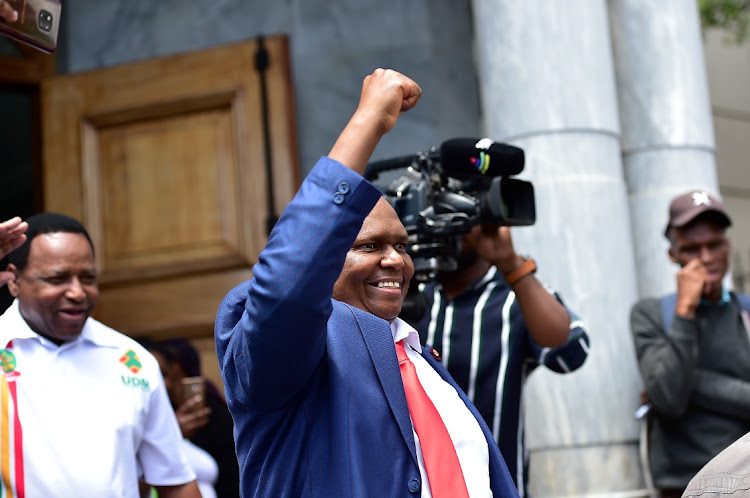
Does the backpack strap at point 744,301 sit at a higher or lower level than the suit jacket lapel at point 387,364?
higher

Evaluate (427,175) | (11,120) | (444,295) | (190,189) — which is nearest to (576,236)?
(444,295)

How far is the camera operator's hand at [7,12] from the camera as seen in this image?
230 cm

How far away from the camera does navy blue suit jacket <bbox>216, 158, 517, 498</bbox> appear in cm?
166

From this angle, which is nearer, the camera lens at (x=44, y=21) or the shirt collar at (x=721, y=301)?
the camera lens at (x=44, y=21)

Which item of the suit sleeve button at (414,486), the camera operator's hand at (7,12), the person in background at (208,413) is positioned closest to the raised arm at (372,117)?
the suit sleeve button at (414,486)

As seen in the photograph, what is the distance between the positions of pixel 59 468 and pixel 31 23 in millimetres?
1281

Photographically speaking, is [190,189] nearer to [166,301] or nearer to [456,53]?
[166,301]

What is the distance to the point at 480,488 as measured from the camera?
1952 mm

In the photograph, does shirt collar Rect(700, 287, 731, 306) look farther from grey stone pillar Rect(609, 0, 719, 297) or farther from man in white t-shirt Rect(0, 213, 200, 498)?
man in white t-shirt Rect(0, 213, 200, 498)

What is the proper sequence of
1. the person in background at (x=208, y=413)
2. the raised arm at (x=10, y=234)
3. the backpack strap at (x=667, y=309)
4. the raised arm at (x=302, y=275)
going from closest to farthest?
the raised arm at (x=302, y=275) → the raised arm at (x=10, y=234) → the backpack strap at (x=667, y=309) → the person in background at (x=208, y=413)

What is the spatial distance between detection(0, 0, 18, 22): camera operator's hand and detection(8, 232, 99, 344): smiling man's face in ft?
3.41

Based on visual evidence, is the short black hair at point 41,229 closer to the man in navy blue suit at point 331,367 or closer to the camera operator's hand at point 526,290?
the camera operator's hand at point 526,290

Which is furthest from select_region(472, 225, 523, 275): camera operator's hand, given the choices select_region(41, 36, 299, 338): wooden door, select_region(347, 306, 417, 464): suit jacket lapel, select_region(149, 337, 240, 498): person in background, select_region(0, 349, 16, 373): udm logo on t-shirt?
select_region(41, 36, 299, 338): wooden door

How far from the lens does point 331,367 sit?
1874 millimetres
